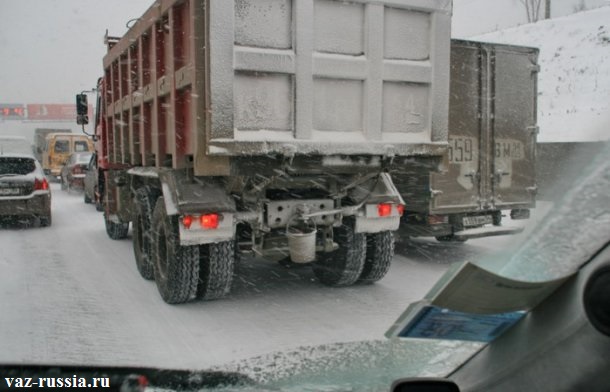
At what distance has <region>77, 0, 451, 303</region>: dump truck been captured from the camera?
4.92 meters

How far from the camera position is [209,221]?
531 centimetres

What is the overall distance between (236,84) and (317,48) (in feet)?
2.70

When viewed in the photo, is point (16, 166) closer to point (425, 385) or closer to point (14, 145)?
point (14, 145)

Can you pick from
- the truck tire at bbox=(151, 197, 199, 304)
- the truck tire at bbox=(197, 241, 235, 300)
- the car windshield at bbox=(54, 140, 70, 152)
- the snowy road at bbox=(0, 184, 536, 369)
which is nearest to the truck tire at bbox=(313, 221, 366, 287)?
the snowy road at bbox=(0, 184, 536, 369)

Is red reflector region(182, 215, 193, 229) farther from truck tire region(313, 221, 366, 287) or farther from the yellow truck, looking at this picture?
the yellow truck

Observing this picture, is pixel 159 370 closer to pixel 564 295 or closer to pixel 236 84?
pixel 236 84

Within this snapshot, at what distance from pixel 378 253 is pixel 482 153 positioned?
263 cm

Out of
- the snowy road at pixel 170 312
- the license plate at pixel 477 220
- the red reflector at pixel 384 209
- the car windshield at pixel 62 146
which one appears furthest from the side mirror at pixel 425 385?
the car windshield at pixel 62 146

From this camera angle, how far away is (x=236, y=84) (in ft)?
16.2

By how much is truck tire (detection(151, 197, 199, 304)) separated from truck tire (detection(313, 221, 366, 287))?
5.35ft

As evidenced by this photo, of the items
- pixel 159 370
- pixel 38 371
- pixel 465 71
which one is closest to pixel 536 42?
pixel 465 71

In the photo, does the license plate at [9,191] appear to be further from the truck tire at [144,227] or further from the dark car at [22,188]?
the truck tire at [144,227]

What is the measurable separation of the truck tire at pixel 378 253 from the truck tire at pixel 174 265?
6.60 ft

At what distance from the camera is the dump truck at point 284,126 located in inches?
194
